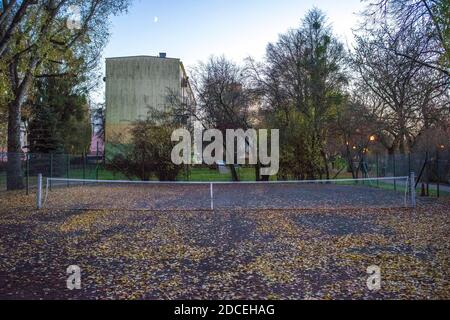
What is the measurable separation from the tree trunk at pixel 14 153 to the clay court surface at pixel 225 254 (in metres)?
8.53

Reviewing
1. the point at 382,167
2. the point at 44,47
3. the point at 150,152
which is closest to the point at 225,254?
the point at 44,47

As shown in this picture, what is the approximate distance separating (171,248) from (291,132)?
2086 cm

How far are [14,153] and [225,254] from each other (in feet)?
52.4

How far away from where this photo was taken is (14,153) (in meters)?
19.7

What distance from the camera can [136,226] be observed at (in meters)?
10.6

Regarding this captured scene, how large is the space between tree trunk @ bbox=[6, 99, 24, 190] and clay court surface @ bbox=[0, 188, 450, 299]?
8.53m

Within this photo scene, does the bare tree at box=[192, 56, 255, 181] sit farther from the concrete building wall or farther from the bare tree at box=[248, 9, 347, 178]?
the concrete building wall

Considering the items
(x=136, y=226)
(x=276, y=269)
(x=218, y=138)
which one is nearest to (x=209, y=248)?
(x=276, y=269)

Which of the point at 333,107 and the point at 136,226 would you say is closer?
the point at 136,226

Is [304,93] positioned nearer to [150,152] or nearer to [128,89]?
[150,152]

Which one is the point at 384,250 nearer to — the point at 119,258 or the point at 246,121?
the point at 119,258

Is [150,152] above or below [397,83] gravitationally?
below

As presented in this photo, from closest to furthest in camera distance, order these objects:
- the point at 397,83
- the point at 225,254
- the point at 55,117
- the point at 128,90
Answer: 1. the point at 225,254
2. the point at 397,83
3. the point at 55,117
4. the point at 128,90
